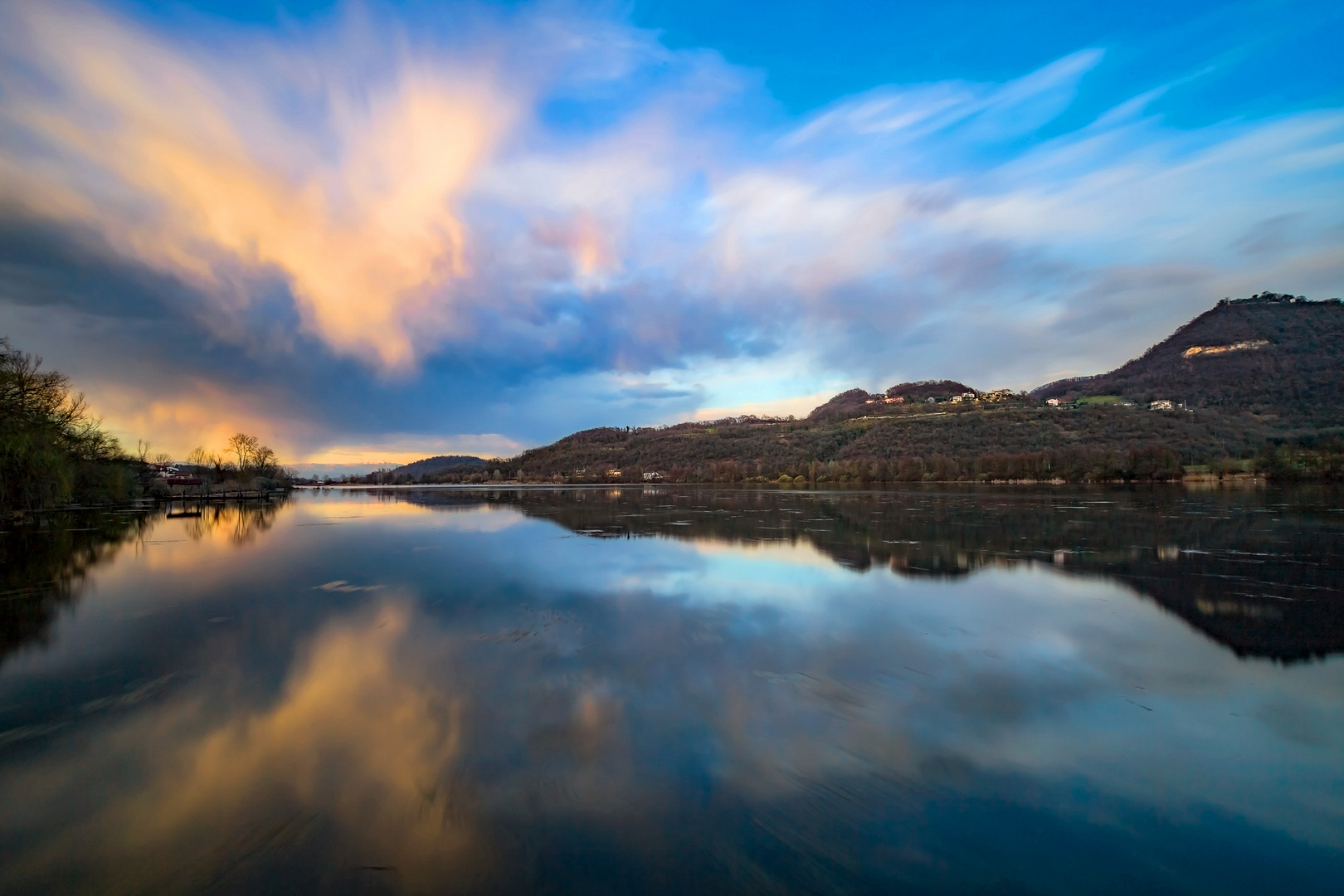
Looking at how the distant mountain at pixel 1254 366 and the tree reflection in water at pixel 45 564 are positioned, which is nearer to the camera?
the tree reflection in water at pixel 45 564

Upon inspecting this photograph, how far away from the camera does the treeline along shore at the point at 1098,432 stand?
60844 mm

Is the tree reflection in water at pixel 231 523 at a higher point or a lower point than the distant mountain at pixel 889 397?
lower

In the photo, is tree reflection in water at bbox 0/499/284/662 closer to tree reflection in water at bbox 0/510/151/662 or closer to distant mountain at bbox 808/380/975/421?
tree reflection in water at bbox 0/510/151/662

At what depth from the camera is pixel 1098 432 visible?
73.3m

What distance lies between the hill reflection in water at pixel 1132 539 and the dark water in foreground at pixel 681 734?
220 millimetres

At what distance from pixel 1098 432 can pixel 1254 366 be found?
4527 centimetres

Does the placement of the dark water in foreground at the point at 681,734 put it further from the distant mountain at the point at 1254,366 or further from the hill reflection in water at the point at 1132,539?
the distant mountain at the point at 1254,366

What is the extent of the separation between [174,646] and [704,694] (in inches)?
329

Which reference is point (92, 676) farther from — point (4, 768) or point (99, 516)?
point (99, 516)

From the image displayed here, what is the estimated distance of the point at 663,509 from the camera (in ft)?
127

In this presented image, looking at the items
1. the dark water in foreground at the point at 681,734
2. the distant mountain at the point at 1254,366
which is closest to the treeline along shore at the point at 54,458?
the dark water in foreground at the point at 681,734

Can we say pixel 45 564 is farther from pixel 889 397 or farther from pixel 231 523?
pixel 889 397

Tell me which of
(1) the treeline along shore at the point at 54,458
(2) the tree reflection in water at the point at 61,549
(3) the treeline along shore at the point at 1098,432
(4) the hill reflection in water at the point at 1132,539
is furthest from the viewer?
(3) the treeline along shore at the point at 1098,432

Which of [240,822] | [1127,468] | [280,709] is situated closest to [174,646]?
[280,709]
